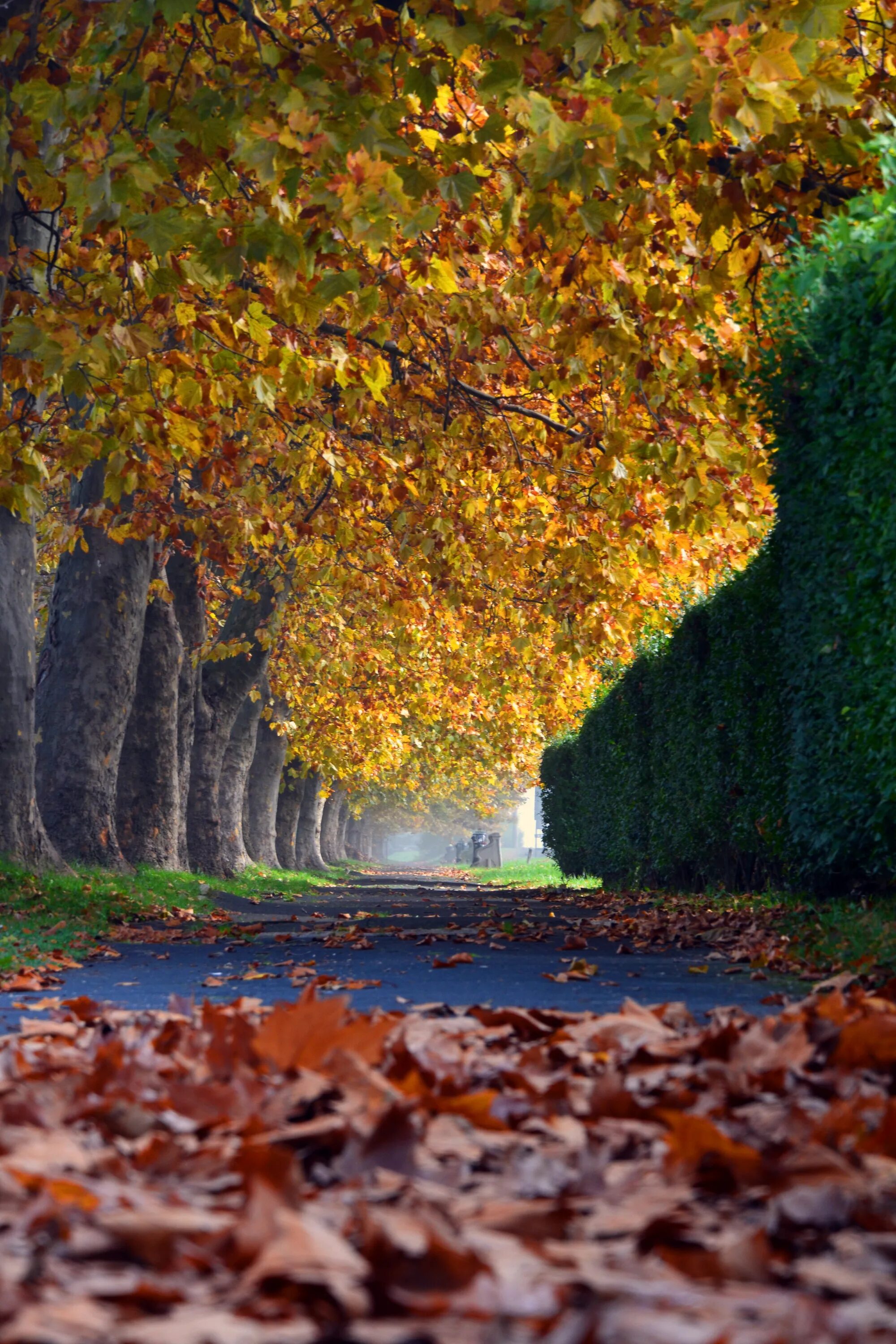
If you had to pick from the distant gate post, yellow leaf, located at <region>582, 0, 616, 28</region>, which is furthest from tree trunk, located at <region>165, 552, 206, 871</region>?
the distant gate post

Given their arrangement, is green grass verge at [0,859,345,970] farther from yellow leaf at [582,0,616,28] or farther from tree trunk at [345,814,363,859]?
tree trunk at [345,814,363,859]

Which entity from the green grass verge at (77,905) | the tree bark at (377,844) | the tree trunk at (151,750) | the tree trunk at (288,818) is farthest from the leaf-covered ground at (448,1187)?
the tree bark at (377,844)

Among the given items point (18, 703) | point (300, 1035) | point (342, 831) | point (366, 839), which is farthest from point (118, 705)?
point (366, 839)

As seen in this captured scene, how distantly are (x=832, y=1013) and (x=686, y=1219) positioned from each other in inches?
73.1

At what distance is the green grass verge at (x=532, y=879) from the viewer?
2223 cm

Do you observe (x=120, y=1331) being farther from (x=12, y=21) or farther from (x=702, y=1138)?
(x=12, y=21)

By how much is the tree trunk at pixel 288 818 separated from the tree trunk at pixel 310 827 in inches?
→ 67.9

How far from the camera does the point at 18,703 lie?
11547mm

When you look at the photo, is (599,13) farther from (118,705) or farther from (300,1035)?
(118,705)

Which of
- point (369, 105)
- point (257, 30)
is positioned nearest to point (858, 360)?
point (369, 105)

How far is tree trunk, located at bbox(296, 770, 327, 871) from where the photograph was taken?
38000 mm

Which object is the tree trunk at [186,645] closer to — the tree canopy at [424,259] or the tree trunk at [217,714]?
the tree trunk at [217,714]

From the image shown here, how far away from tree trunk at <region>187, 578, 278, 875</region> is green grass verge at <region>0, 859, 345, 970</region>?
2.84m

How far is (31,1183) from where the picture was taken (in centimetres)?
215
